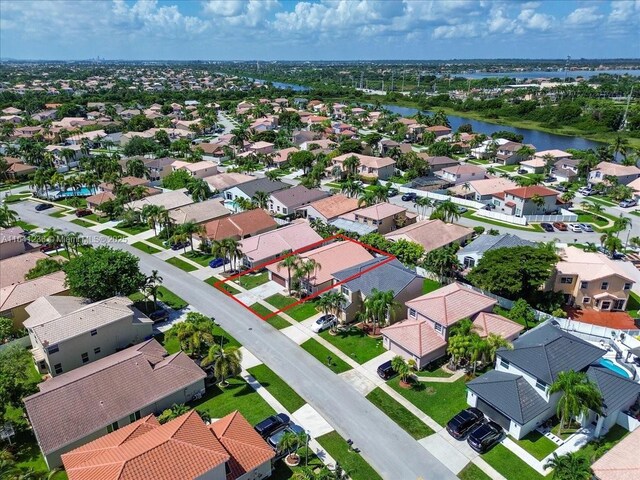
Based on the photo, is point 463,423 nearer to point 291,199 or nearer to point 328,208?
point 328,208

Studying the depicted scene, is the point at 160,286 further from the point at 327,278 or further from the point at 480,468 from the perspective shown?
the point at 480,468

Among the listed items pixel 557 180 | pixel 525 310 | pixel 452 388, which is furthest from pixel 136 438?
pixel 557 180

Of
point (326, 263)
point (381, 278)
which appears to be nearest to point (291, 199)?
point (326, 263)

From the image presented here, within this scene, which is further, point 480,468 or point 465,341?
point 465,341

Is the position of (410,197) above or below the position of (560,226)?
above

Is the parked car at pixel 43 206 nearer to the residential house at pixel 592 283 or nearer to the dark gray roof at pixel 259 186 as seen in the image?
the dark gray roof at pixel 259 186

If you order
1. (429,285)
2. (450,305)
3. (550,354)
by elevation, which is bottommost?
(429,285)

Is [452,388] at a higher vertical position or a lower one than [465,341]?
lower
